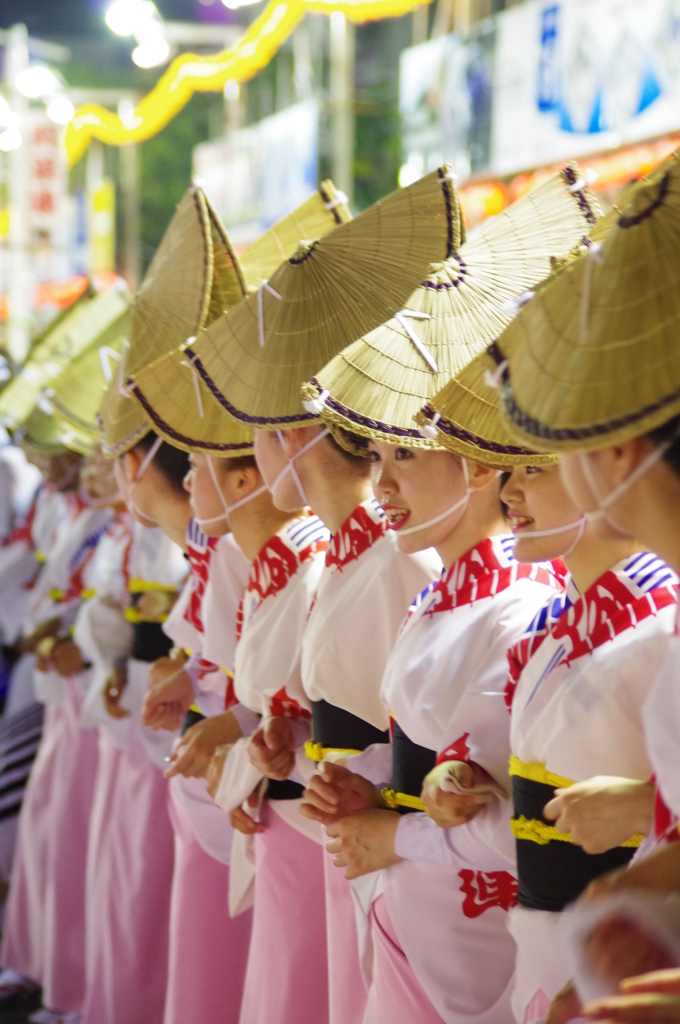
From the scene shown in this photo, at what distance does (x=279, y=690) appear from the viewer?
2414 mm

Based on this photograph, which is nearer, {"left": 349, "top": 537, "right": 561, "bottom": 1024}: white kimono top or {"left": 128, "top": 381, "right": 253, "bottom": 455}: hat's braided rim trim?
{"left": 349, "top": 537, "right": 561, "bottom": 1024}: white kimono top

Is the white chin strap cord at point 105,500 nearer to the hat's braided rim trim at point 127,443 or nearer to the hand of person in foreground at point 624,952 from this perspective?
the hat's braided rim trim at point 127,443

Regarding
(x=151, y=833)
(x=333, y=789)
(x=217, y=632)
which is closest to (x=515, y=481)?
(x=333, y=789)

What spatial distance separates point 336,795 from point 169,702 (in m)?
1.26

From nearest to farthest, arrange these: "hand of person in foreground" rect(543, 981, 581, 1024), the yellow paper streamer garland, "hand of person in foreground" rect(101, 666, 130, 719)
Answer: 1. "hand of person in foreground" rect(543, 981, 581, 1024)
2. "hand of person in foreground" rect(101, 666, 130, 719)
3. the yellow paper streamer garland

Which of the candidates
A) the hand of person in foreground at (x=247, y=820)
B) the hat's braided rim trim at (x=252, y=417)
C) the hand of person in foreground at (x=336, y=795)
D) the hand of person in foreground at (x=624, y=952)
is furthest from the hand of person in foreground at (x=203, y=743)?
the hand of person in foreground at (x=624, y=952)

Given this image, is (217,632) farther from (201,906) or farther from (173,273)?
(173,273)

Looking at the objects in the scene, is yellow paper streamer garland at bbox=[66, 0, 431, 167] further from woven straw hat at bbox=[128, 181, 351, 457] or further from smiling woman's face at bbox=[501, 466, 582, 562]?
smiling woman's face at bbox=[501, 466, 582, 562]

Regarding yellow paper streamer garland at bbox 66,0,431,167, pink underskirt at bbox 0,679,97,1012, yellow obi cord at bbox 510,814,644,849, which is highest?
yellow paper streamer garland at bbox 66,0,431,167

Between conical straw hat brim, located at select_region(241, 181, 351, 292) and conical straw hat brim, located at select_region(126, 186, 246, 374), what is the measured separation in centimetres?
10

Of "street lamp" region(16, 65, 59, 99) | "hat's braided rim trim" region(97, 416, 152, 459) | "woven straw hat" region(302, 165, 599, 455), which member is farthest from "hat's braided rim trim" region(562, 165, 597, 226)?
"street lamp" region(16, 65, 59, 99)

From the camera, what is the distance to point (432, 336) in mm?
1965

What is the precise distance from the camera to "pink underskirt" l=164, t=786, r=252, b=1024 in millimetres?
2820

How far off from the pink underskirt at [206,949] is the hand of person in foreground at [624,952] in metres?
1.92
